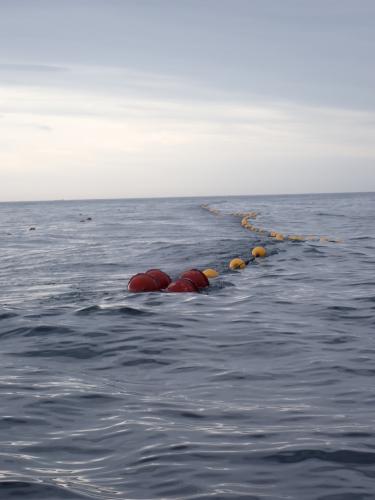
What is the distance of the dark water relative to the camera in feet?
19.3

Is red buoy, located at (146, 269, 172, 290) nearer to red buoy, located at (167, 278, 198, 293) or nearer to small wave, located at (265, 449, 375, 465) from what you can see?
red buoy, located at (167, 278, 198, 293)

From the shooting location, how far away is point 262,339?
38.1 ft

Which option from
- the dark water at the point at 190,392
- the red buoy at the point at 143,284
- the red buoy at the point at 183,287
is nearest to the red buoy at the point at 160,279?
the red buoy at the point at 143,284

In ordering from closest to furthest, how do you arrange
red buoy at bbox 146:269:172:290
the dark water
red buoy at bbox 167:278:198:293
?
the dark water → red buoy at bbox 167:278:198:293 → red buoy at bbox 146:269:172:290

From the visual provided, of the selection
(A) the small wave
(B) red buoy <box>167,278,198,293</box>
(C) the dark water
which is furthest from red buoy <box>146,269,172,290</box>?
(A) the small wave

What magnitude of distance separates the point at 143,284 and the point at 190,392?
896 centimetres

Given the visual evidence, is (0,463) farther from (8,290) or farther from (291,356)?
(8,290)

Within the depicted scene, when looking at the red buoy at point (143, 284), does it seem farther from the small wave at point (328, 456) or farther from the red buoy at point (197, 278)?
the small wave at point (328, 456)

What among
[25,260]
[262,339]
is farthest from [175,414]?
[25,260]

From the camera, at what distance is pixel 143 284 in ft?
56.6

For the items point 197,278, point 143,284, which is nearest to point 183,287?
point 197,278

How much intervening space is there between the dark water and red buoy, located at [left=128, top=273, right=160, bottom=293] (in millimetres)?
469

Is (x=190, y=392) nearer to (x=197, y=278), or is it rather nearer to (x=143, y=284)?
→ (x=143, y=284)

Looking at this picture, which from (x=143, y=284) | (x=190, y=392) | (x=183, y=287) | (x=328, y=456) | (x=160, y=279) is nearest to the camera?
(x=328, y=456)
